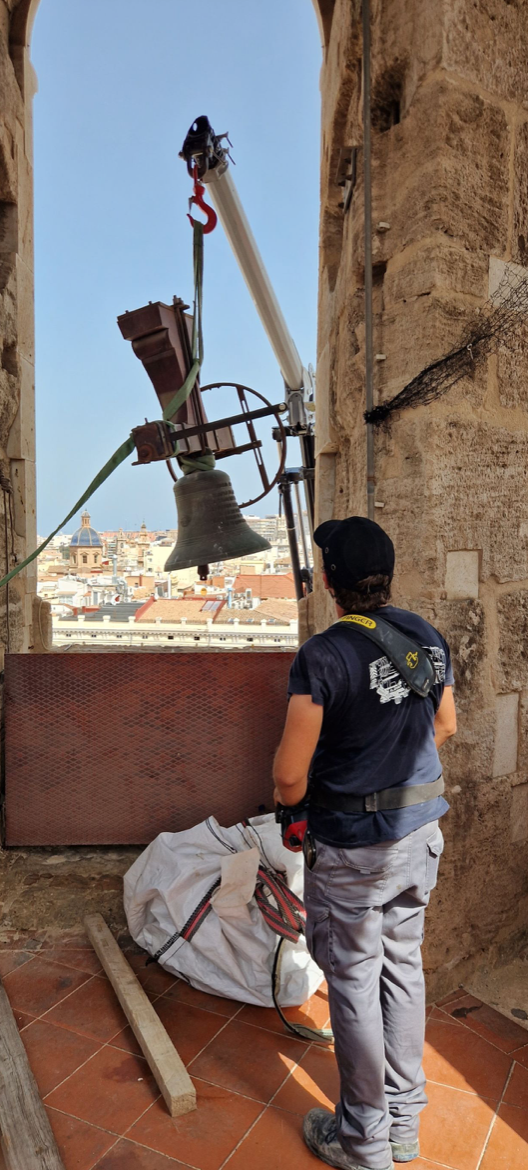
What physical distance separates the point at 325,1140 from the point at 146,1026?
0.59 meters

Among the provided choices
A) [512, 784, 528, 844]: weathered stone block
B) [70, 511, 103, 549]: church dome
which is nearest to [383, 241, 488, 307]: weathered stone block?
[512, 784, 528, 844]: weathered stone block

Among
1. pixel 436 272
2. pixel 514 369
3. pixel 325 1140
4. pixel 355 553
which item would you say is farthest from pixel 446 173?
pixel 325 1140

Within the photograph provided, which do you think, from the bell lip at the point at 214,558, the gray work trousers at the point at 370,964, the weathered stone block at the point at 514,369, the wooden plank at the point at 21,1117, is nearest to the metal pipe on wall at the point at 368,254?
the weathered stone block at the point at 514,369

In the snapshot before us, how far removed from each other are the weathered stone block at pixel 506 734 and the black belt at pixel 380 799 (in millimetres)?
821

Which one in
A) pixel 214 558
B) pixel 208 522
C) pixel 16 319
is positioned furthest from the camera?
pixel 16 319

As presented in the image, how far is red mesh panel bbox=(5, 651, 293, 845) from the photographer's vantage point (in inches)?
115

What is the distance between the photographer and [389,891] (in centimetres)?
156

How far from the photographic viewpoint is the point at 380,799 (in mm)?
1545

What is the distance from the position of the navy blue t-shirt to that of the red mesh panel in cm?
131

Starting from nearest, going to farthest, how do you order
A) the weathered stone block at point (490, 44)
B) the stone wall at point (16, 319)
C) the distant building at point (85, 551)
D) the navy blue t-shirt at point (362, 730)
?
the navy blue t-shirt at point (362, 730)
the weathered stone block at point (490, 44)
the stone wall at point (16, 319)
the distant building at point (85, 551)

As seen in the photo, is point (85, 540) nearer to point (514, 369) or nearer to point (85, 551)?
point (85, 551)

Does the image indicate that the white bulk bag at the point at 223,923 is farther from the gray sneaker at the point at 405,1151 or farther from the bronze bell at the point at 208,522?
the bronze bell at the point at 208,522

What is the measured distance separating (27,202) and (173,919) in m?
3.20

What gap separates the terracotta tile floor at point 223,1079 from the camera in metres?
1.65
